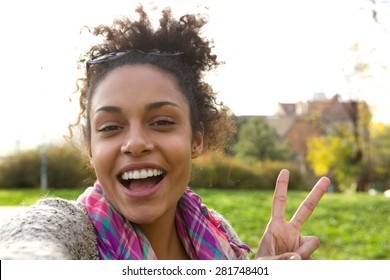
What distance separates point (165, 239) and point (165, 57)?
458 millimetres

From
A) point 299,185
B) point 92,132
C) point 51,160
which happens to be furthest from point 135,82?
point 299,185

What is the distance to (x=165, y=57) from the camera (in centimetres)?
140

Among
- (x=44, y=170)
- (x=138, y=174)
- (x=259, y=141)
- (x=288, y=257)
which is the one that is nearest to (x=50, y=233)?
(x=138, y=174)

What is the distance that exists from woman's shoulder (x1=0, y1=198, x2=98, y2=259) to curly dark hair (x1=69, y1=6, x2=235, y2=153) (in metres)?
0.28

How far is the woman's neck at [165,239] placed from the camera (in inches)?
53.6

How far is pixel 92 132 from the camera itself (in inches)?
51.7

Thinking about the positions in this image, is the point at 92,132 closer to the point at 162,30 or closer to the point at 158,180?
the point at 158,180

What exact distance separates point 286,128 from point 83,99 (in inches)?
436

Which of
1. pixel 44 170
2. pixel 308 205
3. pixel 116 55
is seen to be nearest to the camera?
pixel 116 55

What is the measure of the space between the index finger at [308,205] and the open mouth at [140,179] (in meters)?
0.40

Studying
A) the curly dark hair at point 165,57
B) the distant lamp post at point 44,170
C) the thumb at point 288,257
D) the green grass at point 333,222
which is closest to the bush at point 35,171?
the distant lamp post at point 44,170

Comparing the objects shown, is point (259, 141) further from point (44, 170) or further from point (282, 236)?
point (282, 236)

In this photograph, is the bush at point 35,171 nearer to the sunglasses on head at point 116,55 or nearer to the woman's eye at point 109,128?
the sunglasses on head at point 116,55

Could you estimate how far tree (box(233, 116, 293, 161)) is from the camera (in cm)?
1088
